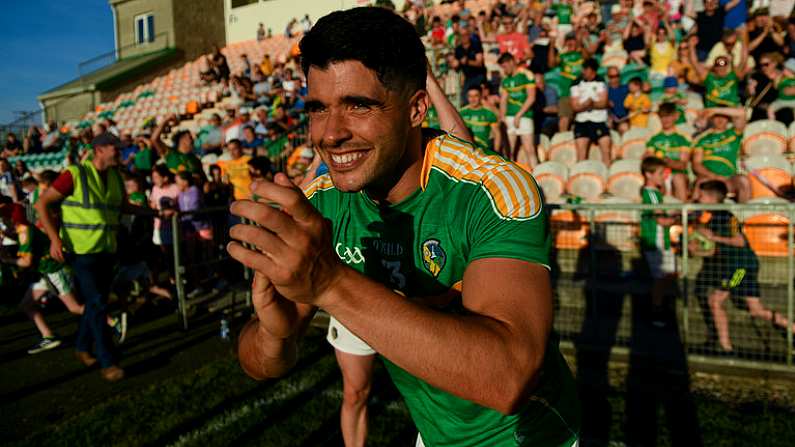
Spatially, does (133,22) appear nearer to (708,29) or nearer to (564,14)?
(564,14)

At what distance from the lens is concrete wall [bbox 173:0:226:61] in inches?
1236

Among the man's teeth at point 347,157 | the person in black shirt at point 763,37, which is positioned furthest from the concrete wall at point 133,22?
the man's teeth at point 347,157

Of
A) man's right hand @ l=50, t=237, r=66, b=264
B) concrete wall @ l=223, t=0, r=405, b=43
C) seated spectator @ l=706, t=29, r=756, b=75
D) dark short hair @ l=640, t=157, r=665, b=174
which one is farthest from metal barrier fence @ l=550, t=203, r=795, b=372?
concrete wall @ l=223, t=0, r=405, b=43

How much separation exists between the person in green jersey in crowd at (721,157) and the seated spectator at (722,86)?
4.48ft

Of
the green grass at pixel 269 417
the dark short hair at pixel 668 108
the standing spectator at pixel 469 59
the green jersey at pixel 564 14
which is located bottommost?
the green grass at pixel 269 417

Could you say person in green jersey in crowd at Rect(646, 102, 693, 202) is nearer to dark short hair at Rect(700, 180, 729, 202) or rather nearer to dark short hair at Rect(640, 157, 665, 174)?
dark short hair at Rect(640, 157, 665, 174)

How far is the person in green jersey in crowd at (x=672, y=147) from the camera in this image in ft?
23.8

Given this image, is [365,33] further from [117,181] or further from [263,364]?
[117,181]

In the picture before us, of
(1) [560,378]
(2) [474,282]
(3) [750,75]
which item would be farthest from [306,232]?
(3) [750,75]

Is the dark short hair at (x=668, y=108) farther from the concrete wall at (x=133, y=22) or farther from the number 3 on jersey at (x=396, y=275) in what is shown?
the concrete wall at (x=133, y=22)

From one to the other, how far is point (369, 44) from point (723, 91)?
9.13 m

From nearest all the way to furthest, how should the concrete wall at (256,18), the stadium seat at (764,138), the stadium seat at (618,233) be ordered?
the stadium seat at (618,233) < the stadium seat at (764,138) < the concrete wall at (256,18)

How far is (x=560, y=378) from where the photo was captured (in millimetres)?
1942

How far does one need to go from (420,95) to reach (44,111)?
111 feet
